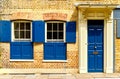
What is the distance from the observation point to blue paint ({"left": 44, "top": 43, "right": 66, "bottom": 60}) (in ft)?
56.1

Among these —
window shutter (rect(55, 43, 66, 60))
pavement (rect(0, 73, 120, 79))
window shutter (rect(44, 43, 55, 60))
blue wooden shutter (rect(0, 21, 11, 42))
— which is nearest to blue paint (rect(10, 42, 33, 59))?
blue wooden shutter (rect(0, 21, 11, 42))

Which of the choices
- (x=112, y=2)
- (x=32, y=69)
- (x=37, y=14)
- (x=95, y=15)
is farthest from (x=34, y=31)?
(x=112, y=2)

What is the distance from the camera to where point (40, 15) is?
1694 centimetres

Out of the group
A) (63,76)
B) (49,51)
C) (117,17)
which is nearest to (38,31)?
(49,51)

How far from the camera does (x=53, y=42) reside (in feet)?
56.2

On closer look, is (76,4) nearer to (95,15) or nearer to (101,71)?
(95,15)

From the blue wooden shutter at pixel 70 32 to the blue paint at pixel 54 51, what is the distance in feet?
1.44

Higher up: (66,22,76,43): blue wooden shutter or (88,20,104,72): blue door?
(66,22,76,43): blue wooden shutter

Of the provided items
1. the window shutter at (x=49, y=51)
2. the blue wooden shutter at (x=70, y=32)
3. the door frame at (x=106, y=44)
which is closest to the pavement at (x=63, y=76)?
the door frame at (x=106, y=44)

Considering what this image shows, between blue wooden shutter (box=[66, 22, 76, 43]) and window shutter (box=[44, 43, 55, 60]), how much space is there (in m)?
0.88

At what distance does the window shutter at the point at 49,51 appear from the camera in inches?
673

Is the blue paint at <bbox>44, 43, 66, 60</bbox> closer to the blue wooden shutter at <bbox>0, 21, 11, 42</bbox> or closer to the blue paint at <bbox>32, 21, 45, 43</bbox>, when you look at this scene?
the blue paint at <bbox>32, 21, 45, 43</bbox>

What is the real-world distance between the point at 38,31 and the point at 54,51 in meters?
1.30

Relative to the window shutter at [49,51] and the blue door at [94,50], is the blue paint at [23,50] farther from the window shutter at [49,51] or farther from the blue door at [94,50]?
the blue door at [94,50]
